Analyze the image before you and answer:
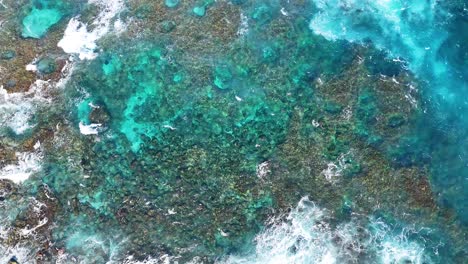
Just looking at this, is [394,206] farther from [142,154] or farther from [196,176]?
[142,154]

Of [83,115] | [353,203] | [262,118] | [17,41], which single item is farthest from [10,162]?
[353,203]

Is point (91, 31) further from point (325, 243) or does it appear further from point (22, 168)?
point (325, 243)

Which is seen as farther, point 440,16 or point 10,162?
point 440,16

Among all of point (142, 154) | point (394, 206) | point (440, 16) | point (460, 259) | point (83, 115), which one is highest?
point (440, 16)

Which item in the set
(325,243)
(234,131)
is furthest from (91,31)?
(325,243)

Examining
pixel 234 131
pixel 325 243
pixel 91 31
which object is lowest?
pixel 325 243

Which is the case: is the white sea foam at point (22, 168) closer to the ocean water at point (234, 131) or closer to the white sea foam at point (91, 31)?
the ocean water at point (234, 131)
